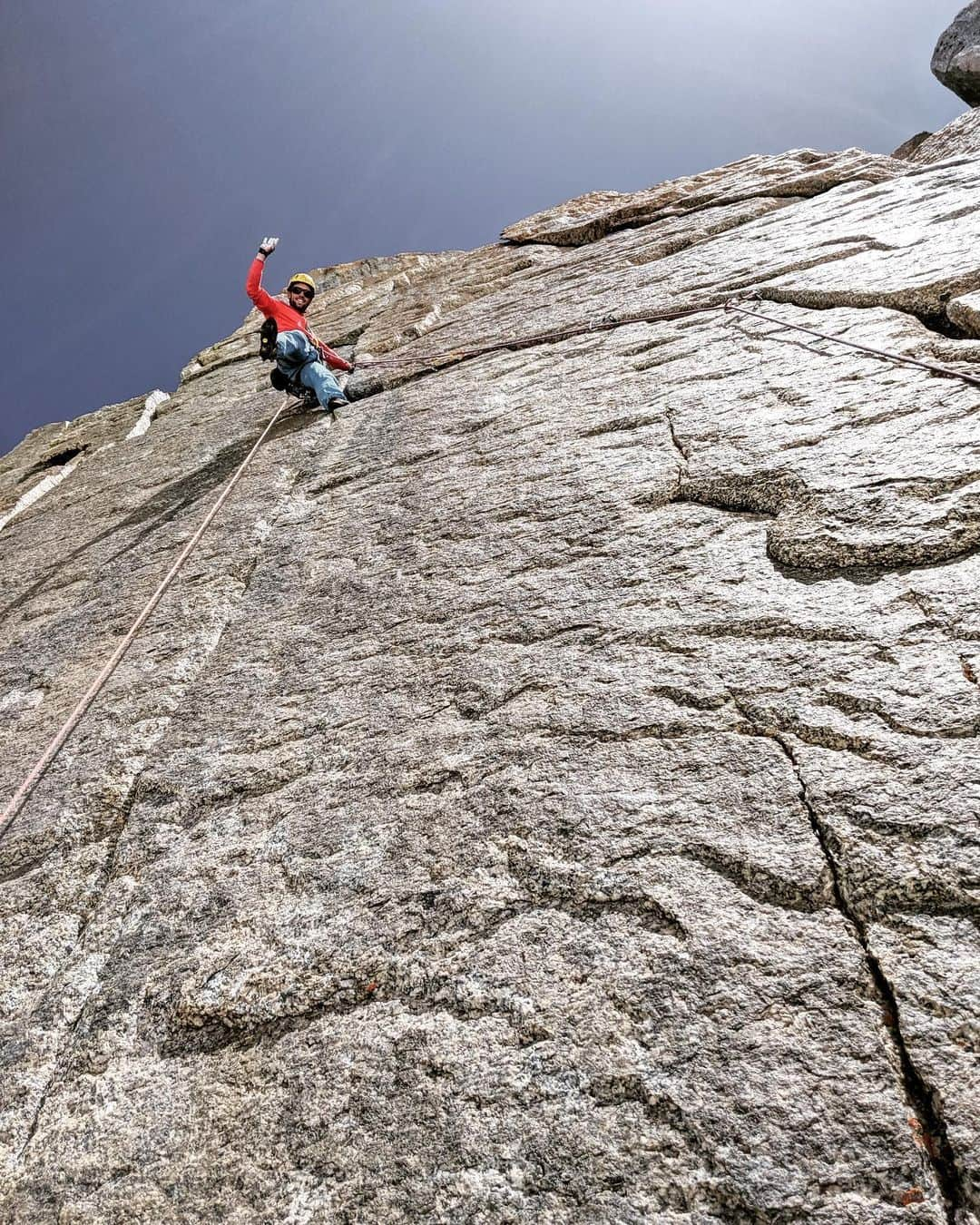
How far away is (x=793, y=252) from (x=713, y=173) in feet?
18.8

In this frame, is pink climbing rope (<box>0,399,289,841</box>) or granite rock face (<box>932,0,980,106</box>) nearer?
pink climbing rope (<box>0,399,289,841</box>)

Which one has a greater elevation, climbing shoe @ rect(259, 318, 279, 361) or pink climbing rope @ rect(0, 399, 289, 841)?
climbing shoe @ rect(259, 318, 279, 361)

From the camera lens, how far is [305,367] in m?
6.64

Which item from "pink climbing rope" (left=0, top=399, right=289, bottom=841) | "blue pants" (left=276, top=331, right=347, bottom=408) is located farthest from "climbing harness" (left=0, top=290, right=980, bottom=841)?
"blue pants" (left=276, top=331, right=347, bottom=408)

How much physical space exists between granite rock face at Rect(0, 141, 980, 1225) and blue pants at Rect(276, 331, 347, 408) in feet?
7.93

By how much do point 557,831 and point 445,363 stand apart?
5.16 meters

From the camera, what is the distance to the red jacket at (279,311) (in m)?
6.64

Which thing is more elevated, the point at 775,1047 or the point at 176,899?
the point at 176,899

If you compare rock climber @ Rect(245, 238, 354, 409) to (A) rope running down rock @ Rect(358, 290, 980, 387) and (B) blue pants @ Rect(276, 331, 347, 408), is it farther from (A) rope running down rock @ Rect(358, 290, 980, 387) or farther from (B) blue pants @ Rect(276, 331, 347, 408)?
(A) rope running down rock @ Rect(358, 290, 980, 387)

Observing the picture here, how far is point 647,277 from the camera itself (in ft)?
21.1

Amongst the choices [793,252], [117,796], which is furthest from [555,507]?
[793,252]

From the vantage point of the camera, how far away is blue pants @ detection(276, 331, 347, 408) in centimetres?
651

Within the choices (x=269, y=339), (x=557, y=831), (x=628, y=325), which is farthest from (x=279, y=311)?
(x=557, y=831)

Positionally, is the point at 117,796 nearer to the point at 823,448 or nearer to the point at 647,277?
the point at 823,448
